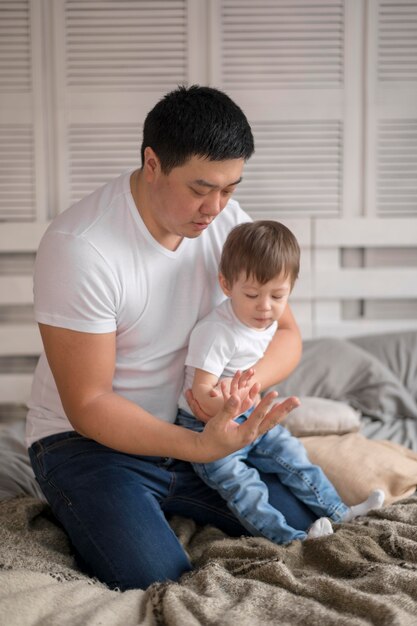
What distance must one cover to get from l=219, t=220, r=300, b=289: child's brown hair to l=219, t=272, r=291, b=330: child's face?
0.04 ft

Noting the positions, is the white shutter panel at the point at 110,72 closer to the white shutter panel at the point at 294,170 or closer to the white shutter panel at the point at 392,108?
the white shutter panel at the point at 294,170

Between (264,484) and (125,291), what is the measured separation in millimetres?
513

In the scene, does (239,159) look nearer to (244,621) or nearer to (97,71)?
(244,621)

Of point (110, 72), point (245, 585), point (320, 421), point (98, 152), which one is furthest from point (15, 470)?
point (110, 72)

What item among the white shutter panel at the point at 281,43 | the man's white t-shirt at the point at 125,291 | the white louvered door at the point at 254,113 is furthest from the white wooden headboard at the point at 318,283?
the man's white t-shirt at the point at 125,291

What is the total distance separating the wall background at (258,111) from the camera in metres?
3.15

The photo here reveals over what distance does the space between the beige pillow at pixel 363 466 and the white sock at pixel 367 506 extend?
0.28ft

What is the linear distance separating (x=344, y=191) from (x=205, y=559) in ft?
6.50

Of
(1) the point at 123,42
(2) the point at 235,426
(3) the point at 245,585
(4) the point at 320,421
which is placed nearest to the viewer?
(3) the point at 245,585

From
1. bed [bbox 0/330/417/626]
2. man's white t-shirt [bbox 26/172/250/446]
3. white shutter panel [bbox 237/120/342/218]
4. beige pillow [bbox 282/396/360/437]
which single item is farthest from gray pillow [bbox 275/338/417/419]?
man's white t-shirt [bbox 26/172/250/446]

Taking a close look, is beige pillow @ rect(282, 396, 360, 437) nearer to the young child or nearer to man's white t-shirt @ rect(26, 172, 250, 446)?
the young child

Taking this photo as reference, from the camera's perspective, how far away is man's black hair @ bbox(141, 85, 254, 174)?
1587mm

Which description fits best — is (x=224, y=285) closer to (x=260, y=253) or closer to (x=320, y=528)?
(x=260, y=253)

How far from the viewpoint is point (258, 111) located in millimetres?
3207
